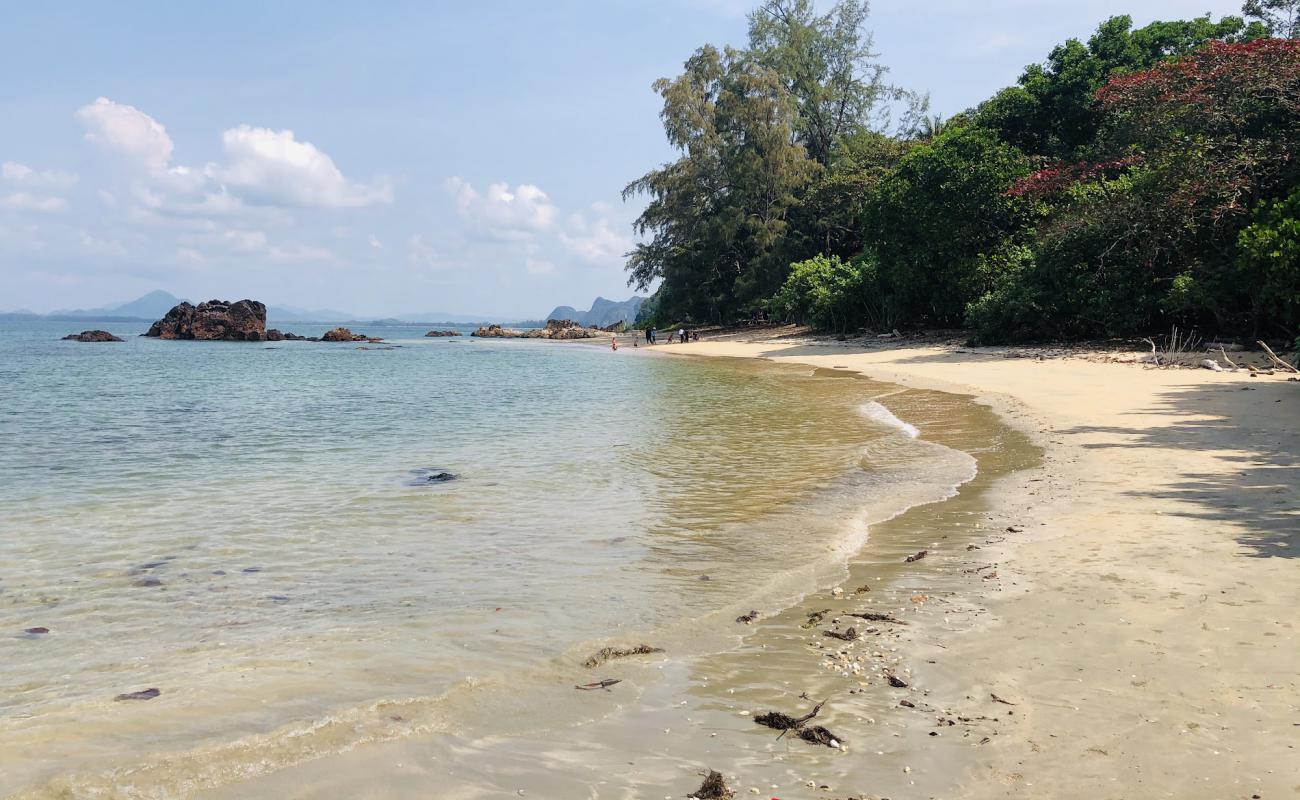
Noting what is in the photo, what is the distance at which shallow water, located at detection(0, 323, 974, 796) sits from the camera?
480cm

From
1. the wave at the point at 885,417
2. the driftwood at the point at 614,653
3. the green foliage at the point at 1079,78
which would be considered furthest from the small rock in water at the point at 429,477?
the green foliage at the point at 1079,78

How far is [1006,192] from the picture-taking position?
32781 millimetres

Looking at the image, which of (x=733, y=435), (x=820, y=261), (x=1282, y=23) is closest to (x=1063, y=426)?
(x=733, y=435)

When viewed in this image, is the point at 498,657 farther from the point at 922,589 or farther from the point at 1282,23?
the point at 1282,23

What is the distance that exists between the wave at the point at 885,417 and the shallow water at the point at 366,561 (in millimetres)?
164

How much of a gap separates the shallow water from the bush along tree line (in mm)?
13636

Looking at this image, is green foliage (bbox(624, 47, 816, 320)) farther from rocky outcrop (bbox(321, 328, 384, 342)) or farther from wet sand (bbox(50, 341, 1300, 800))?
wet sand (bbox(50, 341, 1300, 800))

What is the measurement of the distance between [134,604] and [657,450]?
955 centimetres

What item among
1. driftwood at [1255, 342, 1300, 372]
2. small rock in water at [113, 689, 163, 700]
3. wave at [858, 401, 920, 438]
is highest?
driftwood at [1255, 342, 1300, 372]

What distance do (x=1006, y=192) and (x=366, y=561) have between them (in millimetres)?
31700

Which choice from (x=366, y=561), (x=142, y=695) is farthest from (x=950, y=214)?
(x=142, y=695)

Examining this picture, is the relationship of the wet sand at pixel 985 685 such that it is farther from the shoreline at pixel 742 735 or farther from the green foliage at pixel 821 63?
the green foliage at pixel 821 63

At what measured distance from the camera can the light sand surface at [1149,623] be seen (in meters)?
3.88

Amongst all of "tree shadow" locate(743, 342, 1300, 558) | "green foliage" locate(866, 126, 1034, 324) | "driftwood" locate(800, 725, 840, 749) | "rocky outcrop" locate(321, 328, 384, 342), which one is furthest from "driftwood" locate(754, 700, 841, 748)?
"rocky outcrop" locate(321, 328, 384, 342)
